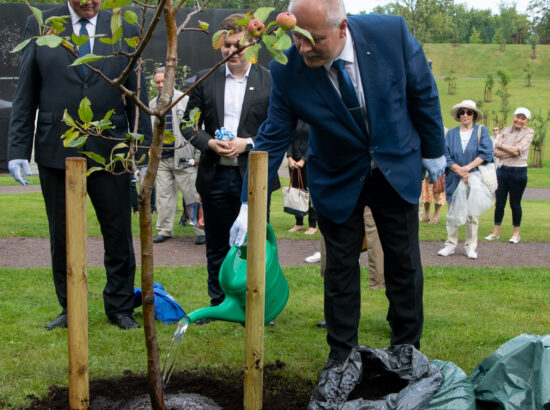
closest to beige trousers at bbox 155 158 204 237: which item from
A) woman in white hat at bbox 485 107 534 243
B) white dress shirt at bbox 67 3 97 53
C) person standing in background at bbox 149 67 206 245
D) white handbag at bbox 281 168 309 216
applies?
person standing in background at bbox 149 67 206 245

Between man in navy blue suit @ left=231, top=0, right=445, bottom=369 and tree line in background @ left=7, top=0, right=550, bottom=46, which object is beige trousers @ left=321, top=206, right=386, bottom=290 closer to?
man in navy blue suit @ left=231, top=0, right=445, bottom=369

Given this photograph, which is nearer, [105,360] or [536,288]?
[105,360]

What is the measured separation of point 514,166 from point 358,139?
714 centimetres

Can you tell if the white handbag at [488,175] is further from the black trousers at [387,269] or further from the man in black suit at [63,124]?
the man in black suit at [63,124]

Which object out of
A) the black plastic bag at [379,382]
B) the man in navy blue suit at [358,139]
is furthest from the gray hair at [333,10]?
the black plastic bag at [379,382]

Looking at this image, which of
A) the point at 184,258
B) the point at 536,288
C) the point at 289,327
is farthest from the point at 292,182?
the point at 289,327

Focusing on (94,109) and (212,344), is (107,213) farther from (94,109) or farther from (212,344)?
(212,344)

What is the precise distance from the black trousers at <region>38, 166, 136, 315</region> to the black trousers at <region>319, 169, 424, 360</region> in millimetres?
1471

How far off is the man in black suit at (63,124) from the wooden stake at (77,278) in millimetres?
1706

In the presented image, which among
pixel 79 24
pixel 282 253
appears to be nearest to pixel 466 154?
→ pixel 282 253

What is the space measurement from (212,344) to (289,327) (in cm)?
69

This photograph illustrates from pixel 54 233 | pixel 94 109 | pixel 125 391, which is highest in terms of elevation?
pixel 94 109

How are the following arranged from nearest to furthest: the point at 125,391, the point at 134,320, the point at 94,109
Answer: the point at 125,391, the point at 94,109, the point at 134,320

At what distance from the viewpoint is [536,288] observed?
6270 millimetres
